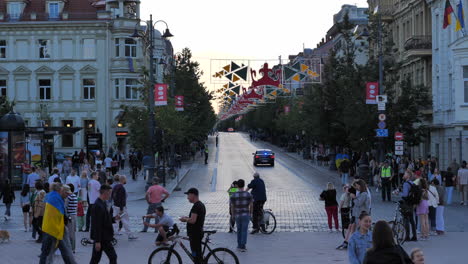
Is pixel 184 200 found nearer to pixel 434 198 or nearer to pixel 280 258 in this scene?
pixel 434 198

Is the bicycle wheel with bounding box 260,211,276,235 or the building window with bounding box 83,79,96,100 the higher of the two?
the building window with bounding box 83,79,96,100

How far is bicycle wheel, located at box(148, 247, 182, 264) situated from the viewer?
13808mm

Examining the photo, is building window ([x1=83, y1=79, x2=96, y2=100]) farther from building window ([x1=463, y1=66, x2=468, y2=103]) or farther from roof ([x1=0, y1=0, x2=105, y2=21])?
building window ([x1=463, y1=66, x2=468, y2=103])

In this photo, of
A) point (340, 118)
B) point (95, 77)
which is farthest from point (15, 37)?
point (340, 118)

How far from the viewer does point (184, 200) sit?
110 feet

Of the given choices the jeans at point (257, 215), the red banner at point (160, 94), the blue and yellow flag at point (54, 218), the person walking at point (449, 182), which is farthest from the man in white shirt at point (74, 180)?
the red banner at point (160, 94)

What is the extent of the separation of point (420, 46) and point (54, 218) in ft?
128

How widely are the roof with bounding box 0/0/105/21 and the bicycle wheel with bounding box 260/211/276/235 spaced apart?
2112 inches

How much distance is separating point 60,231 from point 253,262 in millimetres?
3898

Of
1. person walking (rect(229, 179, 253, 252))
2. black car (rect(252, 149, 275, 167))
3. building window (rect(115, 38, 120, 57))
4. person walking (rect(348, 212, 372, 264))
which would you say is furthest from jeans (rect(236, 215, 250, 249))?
building window (rect(115, 38, 120, 57))

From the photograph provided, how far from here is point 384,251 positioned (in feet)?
25.5

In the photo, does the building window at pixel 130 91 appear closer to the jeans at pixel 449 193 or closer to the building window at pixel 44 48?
the building window at pixel 44 48

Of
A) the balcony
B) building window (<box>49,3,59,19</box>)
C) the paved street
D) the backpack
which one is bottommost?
the paved street

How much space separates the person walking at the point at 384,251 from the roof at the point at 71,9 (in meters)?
66.7
